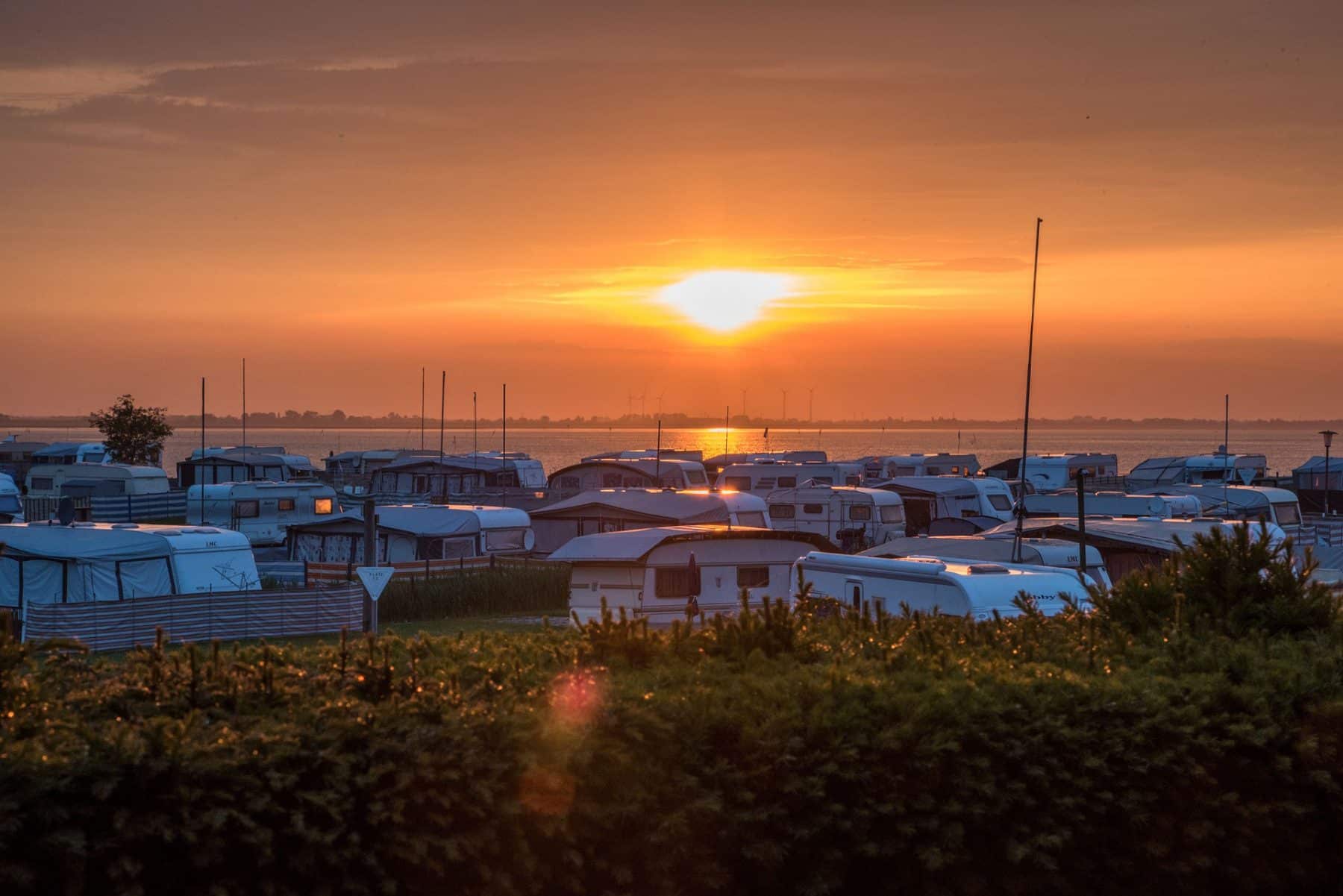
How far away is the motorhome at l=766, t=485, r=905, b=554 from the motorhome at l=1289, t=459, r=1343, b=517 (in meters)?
27.4

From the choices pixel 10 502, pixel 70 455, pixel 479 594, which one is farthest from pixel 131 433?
pixel 479 594

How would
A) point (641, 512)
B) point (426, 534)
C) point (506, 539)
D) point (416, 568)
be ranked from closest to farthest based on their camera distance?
point (416, 568) → point (426, 534) → point (641, 512) → point (506, 539)

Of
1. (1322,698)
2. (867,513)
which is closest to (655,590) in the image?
(1322,698)

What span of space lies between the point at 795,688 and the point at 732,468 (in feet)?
175

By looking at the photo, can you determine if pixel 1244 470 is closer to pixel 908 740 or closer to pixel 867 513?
pixel 867 513

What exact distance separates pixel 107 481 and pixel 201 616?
3693cm

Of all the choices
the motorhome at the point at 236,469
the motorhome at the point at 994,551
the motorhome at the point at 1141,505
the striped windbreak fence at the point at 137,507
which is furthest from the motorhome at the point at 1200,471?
the striped windbreak fence at the point at 137,507

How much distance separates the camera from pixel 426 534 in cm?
3859

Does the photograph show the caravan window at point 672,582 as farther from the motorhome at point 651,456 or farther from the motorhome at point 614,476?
the motorhome at point 651,456

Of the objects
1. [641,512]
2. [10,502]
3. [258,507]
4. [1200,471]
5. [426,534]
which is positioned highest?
[1200,471]

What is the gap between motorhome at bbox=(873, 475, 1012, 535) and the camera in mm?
50688

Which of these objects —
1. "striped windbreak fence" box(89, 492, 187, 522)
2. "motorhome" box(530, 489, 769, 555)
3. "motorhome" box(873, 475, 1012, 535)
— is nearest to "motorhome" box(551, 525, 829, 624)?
"motorhome" box(530, 489, 769, 555)

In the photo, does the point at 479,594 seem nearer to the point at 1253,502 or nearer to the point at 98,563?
the point at 98,563

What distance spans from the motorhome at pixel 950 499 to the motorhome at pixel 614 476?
362 inches
